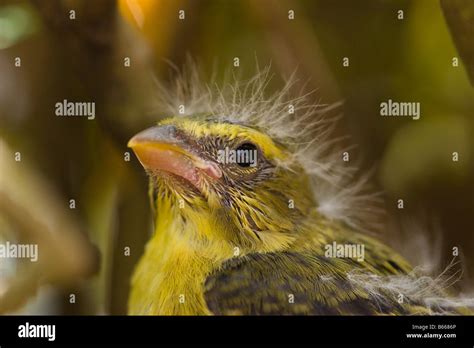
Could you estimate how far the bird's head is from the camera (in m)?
2.80

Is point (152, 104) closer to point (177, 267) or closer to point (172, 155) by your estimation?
point (172, 155)

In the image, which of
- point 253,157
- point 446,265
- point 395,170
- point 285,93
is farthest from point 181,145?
point 446,265

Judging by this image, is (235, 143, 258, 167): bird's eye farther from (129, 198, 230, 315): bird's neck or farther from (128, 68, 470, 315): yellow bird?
(129, 198, 230, 315): bird's neck

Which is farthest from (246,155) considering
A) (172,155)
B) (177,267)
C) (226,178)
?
(177,267)

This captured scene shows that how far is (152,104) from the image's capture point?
10.8 ft

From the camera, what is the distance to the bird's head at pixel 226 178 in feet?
9.19

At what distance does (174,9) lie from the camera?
129 inches

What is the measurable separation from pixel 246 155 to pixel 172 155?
41cm

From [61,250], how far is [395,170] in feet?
7.25
